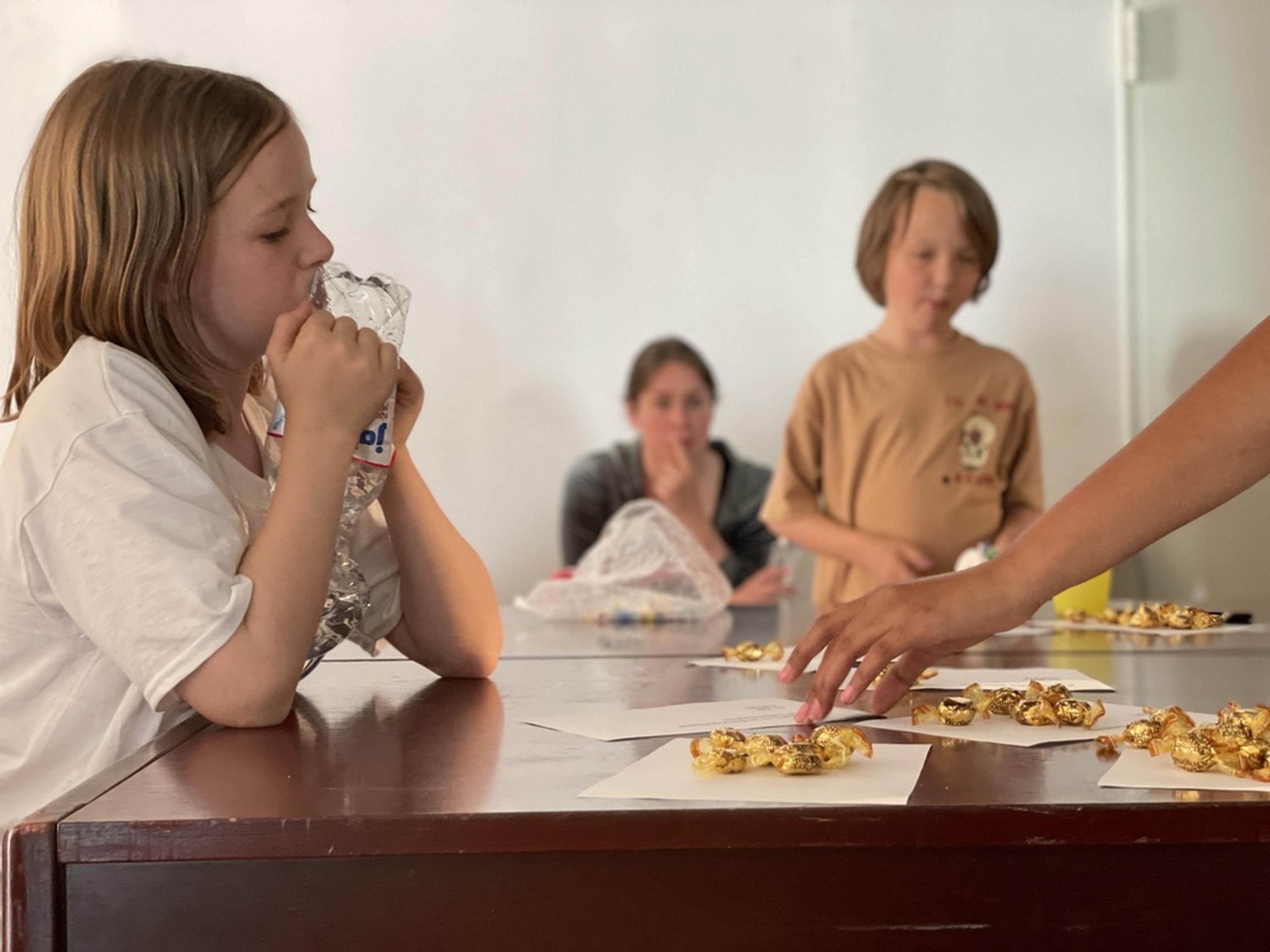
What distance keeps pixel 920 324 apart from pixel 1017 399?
0.19 metres

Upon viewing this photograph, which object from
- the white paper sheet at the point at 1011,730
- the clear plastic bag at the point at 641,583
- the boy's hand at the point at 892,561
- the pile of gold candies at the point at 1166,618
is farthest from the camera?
the boy's hand at the point at 892,561

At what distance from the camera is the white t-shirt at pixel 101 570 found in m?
0.88

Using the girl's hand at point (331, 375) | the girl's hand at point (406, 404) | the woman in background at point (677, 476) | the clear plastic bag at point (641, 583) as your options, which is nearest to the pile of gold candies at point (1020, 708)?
the girl's hand at point (331, 375)

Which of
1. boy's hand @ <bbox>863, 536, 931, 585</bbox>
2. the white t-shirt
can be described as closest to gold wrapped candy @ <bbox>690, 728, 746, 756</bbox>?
the white t-shirt

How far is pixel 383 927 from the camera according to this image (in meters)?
0.64

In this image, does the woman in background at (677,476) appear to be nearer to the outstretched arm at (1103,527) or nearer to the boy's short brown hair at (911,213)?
the boy's short brown hair at (911,213)

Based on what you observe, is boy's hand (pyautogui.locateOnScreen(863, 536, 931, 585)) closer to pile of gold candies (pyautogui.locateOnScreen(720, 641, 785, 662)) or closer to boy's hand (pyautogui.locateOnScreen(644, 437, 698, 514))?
pile of gold candies (pyautogui.locateOnScreen(720, 641, 785, 662))

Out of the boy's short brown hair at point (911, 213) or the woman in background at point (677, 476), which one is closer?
the boy's short brown hair at point (911, 213)

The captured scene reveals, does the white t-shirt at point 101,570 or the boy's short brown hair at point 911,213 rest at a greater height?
the boy's short brown hair at point 911,213

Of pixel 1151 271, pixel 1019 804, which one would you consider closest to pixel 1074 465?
pixel 1151 271

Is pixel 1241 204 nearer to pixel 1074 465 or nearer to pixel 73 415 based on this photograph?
pixel 1074 465

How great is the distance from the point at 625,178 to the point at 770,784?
119 inches

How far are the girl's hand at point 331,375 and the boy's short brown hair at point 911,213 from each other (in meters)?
1.55

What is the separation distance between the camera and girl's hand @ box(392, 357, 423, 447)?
1.20 metres
